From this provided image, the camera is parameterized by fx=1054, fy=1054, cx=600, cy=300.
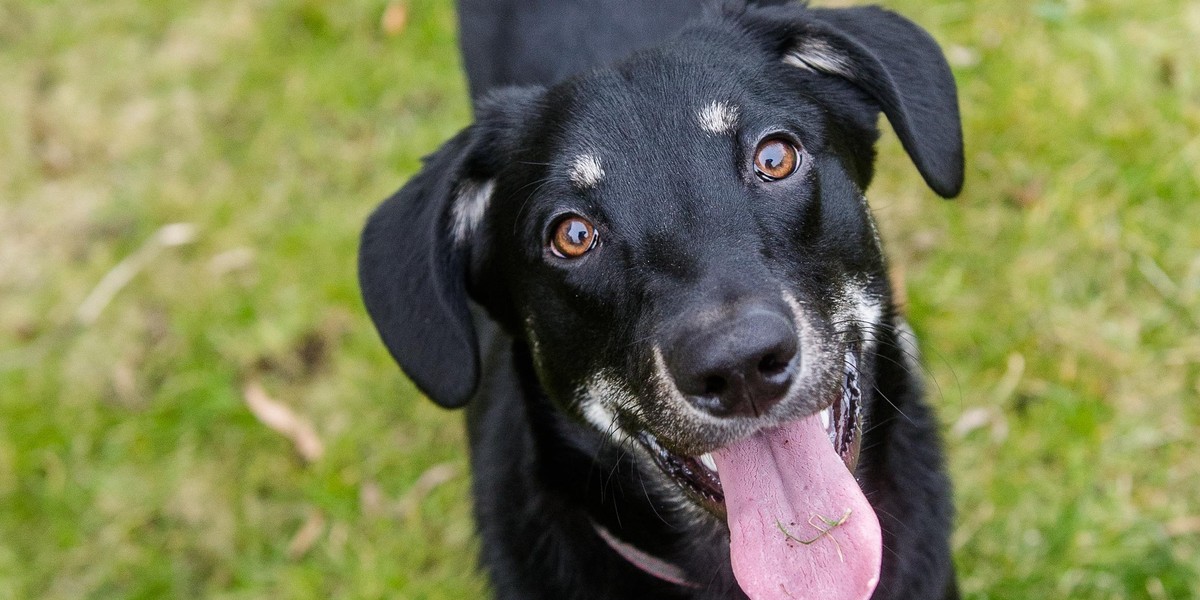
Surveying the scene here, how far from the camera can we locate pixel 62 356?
4625 mm

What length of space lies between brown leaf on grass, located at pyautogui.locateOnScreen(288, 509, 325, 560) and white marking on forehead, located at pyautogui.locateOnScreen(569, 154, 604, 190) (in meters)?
2.23

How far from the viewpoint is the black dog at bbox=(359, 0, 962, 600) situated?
2.21 metres

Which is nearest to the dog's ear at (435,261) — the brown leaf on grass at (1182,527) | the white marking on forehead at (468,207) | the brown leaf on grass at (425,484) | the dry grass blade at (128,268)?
the white marking on forehead at (468,207)

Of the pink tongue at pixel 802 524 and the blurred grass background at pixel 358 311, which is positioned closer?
the pink tongue at pixel 802 524

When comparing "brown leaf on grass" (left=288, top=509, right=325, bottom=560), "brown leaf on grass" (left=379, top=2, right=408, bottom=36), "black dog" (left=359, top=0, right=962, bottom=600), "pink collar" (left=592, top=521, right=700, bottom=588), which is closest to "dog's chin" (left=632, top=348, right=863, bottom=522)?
"black dog" (left=359, top=0, right=962, bottom=600)

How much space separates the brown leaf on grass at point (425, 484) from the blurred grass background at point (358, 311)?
0.01 metres

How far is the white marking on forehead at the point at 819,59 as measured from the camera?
2527 mm

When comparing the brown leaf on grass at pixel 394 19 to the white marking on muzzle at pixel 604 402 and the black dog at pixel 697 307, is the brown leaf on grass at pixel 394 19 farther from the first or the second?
the white marking on muzzle at pixel 604 402

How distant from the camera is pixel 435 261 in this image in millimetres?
2514

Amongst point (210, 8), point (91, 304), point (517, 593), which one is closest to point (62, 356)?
point (91, 304)

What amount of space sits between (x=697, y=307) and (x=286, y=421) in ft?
8.75

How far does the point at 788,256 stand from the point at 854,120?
20.8 inches

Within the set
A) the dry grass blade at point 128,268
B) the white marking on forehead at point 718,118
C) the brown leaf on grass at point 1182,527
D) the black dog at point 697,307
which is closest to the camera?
Result: the black dog at point 697,307

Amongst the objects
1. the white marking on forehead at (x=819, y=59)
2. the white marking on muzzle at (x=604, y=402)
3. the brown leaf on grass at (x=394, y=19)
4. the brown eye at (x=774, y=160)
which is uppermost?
the white marking on forehead at (x=819, y=59)
